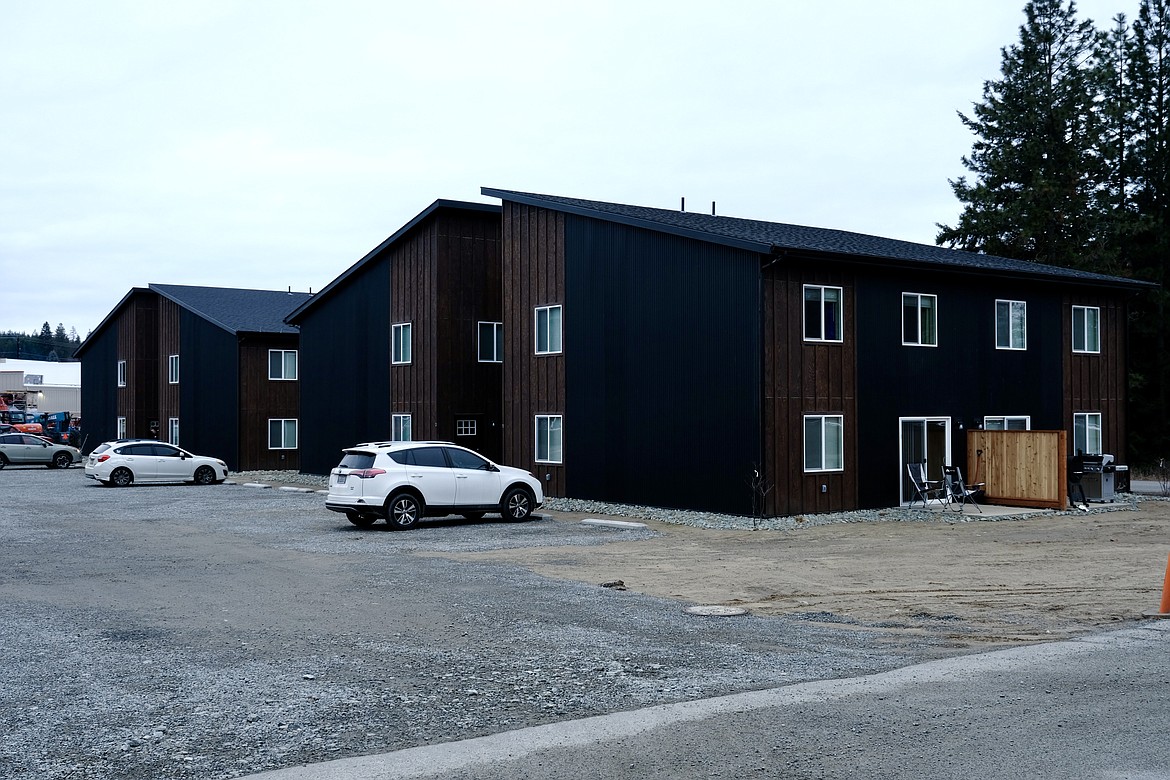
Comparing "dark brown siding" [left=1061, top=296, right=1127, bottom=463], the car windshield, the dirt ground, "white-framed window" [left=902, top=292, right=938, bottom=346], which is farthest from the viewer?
"dark brown siding" [left=1061, top=296, right=1127, bottom=463]

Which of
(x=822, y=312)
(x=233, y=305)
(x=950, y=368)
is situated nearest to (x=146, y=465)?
(x=233, y=305)

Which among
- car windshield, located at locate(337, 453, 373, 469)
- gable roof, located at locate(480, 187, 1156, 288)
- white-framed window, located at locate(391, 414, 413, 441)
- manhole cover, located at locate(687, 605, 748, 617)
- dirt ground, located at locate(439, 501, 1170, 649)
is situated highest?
gable roof, located at locate(480, 187, 1156, 288)

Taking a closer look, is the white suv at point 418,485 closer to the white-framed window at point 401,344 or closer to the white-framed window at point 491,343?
the white-framed window at point 491,343

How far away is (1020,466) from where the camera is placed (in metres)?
25.2

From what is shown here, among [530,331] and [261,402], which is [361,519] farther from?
[261,402]

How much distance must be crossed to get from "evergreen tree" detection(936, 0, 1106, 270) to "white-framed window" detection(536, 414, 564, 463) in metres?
30.9

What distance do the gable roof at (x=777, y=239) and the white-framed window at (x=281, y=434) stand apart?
1737 centimetres

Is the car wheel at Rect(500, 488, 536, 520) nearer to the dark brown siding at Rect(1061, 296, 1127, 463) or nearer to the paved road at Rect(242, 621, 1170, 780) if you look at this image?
the paved road at Rect(242, 621, 1170, 780)

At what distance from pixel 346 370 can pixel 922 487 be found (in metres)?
19.5

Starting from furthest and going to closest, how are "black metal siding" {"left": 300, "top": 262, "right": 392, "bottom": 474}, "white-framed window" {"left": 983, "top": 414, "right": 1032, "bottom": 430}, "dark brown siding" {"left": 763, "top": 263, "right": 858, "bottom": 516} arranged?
"black metal siding" {"left": 300, "top": 262, "right": 392, "bottom": 474}
"white-framed window" {"left": 983, "top": 414, "right": 1032, "bottom": 430}
"dark brown siding" {"left": 763, "top": 263, "right": 858, "bottom": 516}

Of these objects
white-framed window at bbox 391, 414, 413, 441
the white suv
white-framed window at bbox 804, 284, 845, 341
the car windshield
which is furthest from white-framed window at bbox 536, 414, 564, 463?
the car windshield

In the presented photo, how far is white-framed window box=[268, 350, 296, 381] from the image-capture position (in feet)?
139

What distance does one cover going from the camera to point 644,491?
24.7m

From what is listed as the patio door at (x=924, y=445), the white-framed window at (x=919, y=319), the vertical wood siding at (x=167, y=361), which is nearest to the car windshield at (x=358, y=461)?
the patio door at (x=924, y=445)
